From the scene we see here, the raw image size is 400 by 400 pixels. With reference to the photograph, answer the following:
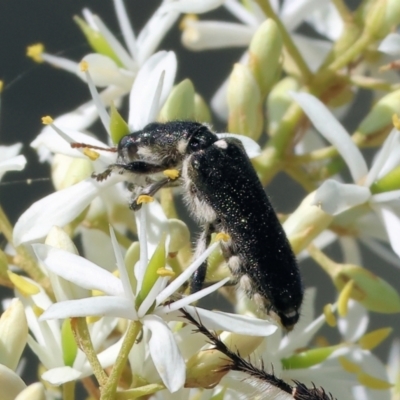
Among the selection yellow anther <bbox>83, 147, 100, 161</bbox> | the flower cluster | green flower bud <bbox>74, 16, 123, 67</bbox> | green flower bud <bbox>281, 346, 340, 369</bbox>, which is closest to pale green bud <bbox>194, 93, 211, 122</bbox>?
the flower cluster

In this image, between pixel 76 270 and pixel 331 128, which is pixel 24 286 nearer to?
pixel 76 270

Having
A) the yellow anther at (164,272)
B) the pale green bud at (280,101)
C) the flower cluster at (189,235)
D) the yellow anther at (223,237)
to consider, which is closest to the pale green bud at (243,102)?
the flower cluster at (189,235)

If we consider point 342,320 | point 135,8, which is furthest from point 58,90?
point 342,320

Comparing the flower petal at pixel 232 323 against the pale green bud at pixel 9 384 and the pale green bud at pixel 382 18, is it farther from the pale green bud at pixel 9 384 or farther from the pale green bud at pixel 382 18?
the pale green bud at pixel 382 18

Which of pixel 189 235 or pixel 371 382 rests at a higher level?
pixel 189 235

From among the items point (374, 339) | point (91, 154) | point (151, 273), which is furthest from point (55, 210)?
point (374, 339)

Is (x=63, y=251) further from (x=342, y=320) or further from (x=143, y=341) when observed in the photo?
(x=342, y=320)
